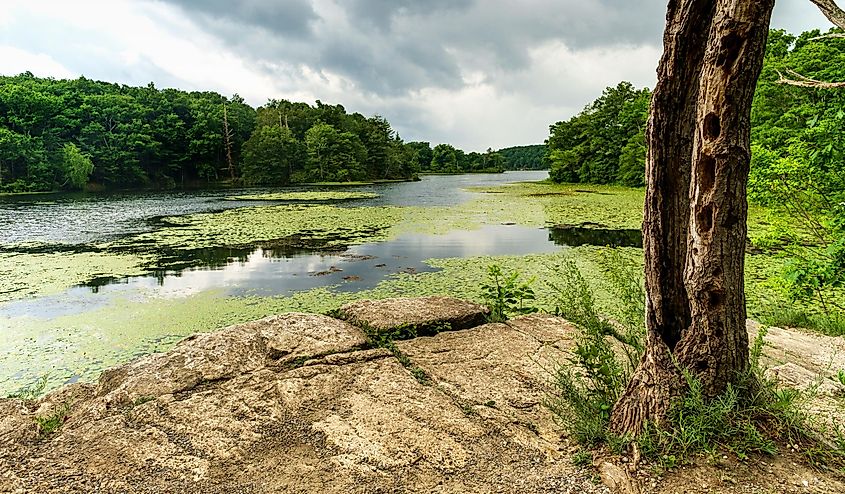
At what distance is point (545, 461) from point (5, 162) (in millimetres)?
39839

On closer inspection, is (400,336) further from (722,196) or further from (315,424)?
(722,196)

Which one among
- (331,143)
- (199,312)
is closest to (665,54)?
(199,312)

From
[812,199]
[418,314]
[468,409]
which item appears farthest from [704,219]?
[812,199]

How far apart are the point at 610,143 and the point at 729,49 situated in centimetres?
3257

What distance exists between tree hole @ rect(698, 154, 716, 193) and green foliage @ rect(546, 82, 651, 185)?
2648 centimetres

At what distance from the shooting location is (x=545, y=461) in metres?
1.64

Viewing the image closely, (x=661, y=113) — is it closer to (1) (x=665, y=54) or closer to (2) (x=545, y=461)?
(1) (x=665, y=54)

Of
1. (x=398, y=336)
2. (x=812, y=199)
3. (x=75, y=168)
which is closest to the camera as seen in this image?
(x=398, y=336)

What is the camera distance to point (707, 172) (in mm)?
1446

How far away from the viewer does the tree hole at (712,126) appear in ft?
4.64

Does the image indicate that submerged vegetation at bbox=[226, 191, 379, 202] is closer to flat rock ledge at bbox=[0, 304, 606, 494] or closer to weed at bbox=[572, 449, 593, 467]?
flat rock ledge at bbox=[0, 304, 606, 494]

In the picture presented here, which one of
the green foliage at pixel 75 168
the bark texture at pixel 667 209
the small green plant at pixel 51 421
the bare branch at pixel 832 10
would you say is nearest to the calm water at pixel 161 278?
the small green plant at pixel 51 421

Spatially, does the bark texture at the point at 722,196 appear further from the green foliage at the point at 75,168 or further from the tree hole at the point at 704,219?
the green foliage at the point at 75,168

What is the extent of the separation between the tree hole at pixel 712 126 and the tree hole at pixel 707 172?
0.19 feet
